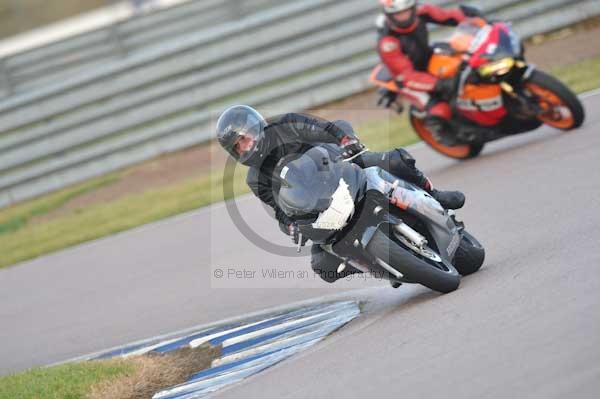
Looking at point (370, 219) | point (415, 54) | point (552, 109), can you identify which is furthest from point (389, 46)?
point (370, 219)

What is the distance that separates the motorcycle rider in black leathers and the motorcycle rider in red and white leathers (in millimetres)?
3757

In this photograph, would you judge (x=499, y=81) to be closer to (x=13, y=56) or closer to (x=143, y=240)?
(x=143, y=240)

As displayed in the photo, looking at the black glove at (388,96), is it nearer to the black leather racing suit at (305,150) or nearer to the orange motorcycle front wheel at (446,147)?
the orange motorcycle front wheel at (446,147)

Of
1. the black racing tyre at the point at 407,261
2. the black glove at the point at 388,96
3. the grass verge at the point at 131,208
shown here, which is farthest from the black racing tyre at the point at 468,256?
the grass verge at the point at 131,208

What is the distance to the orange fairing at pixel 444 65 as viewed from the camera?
9.98m

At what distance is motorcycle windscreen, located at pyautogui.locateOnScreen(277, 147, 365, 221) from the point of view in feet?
18.8

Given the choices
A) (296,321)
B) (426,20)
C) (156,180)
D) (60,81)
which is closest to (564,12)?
(426,20)

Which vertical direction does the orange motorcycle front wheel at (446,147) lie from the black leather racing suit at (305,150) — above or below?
below

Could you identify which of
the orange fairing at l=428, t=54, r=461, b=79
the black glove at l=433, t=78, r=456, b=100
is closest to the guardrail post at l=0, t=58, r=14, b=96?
the orange fairing at l=428, t=54, r=461, b=79

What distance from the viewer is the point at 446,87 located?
32.9ft

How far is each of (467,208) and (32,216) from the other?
8.27 meters

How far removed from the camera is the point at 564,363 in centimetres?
411

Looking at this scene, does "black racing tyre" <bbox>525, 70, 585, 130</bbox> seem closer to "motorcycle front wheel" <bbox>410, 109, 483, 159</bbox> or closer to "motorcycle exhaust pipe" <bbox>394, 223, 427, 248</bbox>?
"motorcycle front wheel" <bbox>410, 109, 483, 159</bbox>

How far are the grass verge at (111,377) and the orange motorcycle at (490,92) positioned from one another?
4.35 meters
